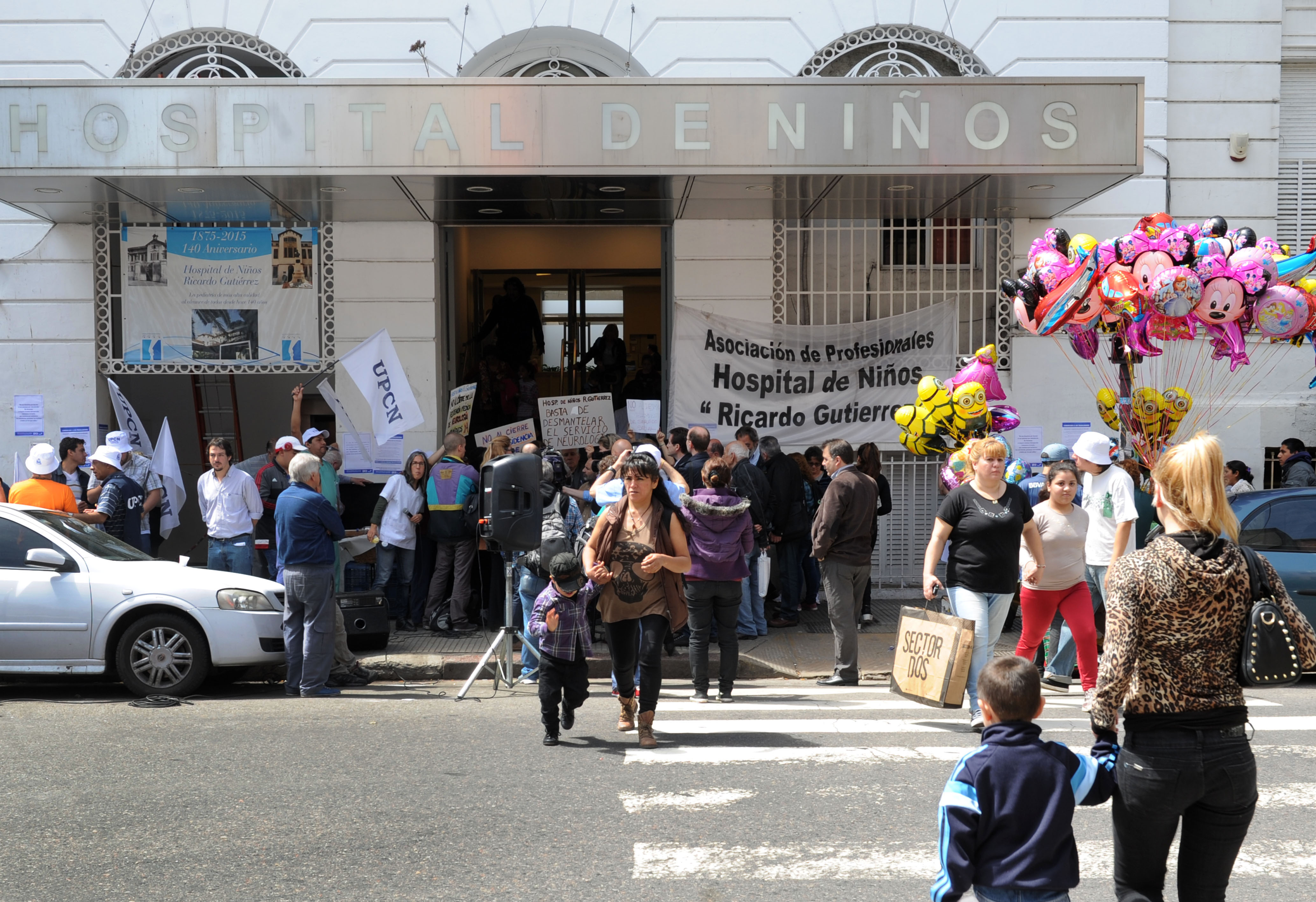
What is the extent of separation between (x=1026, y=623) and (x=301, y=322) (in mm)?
8876

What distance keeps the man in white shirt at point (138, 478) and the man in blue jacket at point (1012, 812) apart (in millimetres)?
9648

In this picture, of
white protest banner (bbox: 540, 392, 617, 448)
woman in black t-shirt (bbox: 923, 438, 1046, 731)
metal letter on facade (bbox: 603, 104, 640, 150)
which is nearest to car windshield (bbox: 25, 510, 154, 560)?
white protest banner (bbox: 540, 392, 617, 448)

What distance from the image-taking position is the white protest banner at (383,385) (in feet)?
39.7

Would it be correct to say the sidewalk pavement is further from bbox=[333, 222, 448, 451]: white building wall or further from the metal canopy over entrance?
the metal canopy over entrance

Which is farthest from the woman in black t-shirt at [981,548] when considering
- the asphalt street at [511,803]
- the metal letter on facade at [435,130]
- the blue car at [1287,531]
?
the metal letter on facade at [435,130]

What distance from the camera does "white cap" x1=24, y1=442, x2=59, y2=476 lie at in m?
10.5

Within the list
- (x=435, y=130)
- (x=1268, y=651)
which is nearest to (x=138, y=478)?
(x=435, y=130)

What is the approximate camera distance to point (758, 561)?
11000 mm

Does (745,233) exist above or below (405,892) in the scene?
above

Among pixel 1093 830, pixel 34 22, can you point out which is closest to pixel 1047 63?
pixel 1093 830

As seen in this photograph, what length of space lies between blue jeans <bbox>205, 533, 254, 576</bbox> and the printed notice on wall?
4196 mm

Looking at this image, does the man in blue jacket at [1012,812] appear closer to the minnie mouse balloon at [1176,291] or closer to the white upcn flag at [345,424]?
the minnie mouse balloon at [1176,291]

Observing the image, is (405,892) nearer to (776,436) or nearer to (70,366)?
(776,436)

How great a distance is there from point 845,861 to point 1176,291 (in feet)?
22.0
